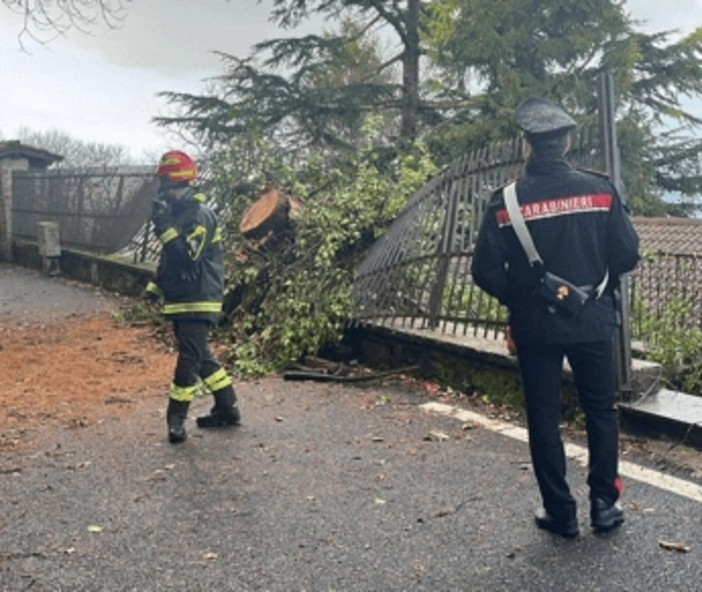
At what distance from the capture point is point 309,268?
8.46 meters

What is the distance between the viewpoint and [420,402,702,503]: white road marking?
429cm

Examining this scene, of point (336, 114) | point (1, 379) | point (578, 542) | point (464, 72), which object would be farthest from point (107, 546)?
point (464, 72)

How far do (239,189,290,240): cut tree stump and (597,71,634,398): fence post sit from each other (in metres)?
4.47

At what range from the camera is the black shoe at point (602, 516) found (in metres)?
3.71

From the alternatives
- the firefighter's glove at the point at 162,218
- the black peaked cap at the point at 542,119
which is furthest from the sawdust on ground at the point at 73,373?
the black peaked cap at the point at 542,119

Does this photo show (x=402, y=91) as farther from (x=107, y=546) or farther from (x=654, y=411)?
(x=107, y=546)

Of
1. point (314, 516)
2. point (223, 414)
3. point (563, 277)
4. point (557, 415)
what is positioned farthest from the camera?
point (223, 414)

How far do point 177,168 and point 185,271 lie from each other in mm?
713

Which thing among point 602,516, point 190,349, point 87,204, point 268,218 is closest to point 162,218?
point 190,349

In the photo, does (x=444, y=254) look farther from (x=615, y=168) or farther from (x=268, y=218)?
(x=268, y=218)

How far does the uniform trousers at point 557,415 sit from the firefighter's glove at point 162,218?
2725mm

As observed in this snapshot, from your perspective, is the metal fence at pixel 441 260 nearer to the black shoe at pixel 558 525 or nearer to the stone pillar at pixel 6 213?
the black shoe at pixel 558 525

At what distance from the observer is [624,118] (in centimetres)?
2220

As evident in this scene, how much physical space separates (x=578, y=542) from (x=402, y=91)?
21288 millimetres
